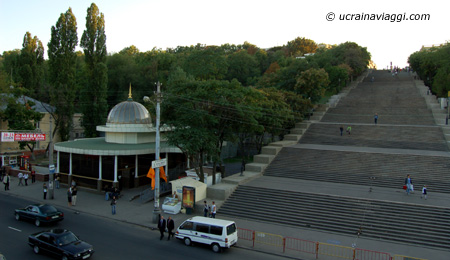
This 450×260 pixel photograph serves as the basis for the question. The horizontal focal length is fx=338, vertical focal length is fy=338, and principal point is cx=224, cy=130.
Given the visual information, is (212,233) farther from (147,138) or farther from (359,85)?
(359,85)

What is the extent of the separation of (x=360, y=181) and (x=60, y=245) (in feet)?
73.6

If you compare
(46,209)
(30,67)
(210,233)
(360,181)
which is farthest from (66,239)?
(30,67)

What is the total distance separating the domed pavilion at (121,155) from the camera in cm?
2911

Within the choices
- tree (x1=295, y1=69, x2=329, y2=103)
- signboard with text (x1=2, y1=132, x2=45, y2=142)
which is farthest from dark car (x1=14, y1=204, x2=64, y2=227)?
tree (x1=295, y1=69, x2=329, y2=103)

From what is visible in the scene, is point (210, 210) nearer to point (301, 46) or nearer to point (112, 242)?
point (112, 242)

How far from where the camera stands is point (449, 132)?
37969mm

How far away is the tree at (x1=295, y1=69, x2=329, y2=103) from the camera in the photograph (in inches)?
1967

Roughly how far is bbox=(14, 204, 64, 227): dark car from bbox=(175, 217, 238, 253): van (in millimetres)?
8084

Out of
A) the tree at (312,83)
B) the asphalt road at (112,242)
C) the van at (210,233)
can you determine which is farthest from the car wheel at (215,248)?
the tree at (312,83)

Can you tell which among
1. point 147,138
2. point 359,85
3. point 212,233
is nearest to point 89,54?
point 147,138

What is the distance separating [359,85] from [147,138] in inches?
2226

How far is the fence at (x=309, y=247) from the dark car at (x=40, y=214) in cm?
1111

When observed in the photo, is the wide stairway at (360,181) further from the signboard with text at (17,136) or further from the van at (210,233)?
the signboard with text at (17,136)

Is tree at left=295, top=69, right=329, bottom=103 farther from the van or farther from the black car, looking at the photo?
the black car
